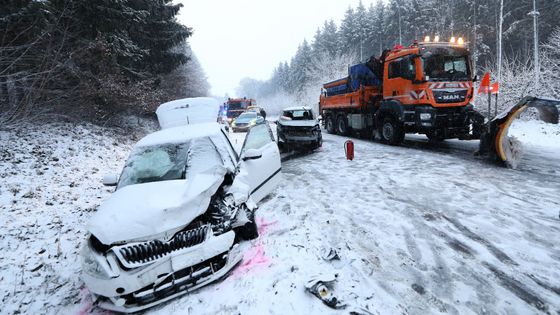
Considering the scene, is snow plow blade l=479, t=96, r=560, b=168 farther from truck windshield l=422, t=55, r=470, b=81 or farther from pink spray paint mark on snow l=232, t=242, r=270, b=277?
pink spray paint mark on snow l=232, t=242, r=270, b=277

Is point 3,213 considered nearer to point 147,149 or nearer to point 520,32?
point 147,149

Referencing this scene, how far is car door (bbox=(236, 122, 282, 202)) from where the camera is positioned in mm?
5176

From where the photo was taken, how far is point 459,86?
986 centimetres

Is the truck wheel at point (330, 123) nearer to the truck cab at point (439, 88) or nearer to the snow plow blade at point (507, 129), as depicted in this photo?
the truck cab at point (439, 88)

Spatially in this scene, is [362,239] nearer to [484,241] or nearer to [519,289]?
[484,241]

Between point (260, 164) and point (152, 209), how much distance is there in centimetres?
269

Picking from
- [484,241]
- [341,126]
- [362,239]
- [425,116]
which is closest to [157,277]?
[362,239]

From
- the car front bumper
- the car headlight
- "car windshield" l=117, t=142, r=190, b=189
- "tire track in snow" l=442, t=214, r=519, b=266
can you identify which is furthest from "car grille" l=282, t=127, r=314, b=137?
the car headlight

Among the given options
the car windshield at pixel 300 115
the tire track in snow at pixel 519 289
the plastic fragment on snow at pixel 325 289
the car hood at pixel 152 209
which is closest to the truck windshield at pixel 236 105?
the car windshield at pixel 300 115

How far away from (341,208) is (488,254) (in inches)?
93.3

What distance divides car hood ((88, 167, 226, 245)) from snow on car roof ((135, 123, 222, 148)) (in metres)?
1.01

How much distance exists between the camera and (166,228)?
312 centimetres

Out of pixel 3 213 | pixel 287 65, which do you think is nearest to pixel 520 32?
pixel 3 213

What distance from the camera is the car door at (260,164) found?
5176 millimetres
